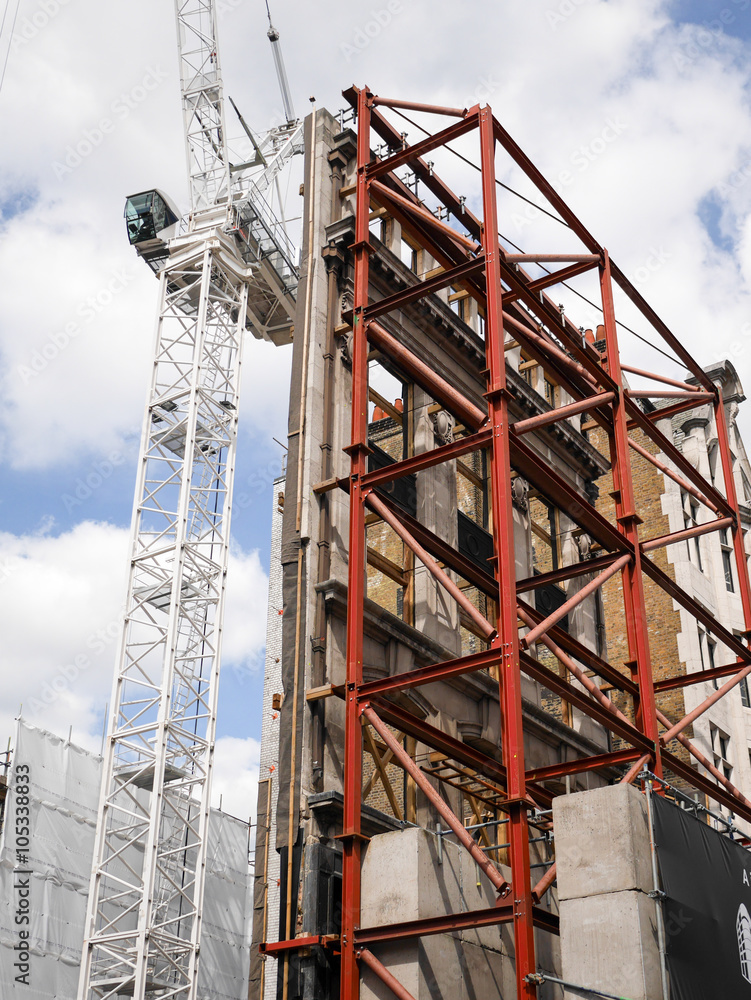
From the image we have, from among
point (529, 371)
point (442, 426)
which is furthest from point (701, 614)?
point (529, 371)

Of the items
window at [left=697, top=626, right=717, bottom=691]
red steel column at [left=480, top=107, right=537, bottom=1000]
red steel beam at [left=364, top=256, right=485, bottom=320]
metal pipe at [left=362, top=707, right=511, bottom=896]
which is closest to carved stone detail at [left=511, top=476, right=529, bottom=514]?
red steel beam at [left=364, top=256, right=485, bottom=320]

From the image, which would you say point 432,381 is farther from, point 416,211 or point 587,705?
point 587,705

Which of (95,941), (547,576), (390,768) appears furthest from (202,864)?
(547,576)

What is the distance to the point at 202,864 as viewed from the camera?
40.6 m

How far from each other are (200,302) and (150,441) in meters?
6.12

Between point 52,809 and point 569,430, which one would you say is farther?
point 52,809

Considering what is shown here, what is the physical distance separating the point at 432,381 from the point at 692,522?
65.1 feet

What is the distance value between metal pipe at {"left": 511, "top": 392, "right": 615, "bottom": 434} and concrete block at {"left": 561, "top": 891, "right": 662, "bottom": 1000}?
22.4 ft

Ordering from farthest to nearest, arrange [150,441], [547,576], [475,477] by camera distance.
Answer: [150,441]
[475,477]
[547,576]

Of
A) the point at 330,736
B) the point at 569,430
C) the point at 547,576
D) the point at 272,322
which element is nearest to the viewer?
the point at 330,736

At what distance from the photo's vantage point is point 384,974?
578 inches

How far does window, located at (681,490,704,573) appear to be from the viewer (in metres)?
35.6

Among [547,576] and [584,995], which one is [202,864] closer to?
[547,576]

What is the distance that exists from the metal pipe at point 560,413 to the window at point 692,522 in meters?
15.6
